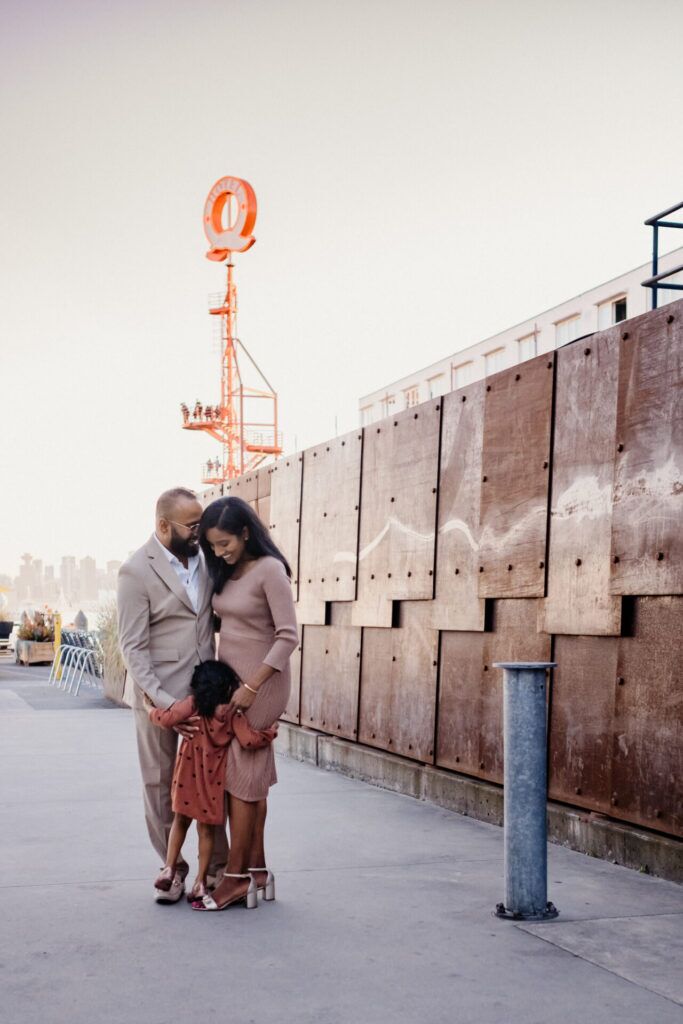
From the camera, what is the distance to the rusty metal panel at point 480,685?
7.31m

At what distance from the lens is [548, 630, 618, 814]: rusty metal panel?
642cm

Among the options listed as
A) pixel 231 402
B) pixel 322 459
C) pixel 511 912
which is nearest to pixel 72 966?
pixel 511 912

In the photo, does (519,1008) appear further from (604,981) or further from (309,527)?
(309,527)

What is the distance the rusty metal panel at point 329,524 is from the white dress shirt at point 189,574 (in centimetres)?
441

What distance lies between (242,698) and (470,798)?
2849 mm

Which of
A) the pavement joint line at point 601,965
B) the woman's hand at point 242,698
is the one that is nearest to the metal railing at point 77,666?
the woman's hand at point 242,698

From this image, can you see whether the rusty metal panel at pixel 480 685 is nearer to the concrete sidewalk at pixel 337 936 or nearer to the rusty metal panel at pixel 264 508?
the concrete sidewalk at pixel 337 936

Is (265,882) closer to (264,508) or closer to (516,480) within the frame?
(516,480)

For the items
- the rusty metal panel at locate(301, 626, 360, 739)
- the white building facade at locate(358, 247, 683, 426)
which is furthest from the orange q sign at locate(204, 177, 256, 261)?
the rusty metal panel at locate(301, 626, 360, 739)

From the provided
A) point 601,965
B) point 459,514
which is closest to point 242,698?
point 601,965

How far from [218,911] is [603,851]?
6.83ft

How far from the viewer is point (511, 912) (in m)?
5.23

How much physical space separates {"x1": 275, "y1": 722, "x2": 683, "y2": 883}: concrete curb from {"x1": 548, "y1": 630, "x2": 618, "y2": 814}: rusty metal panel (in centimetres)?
12

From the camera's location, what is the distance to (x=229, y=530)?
18.1 feet
